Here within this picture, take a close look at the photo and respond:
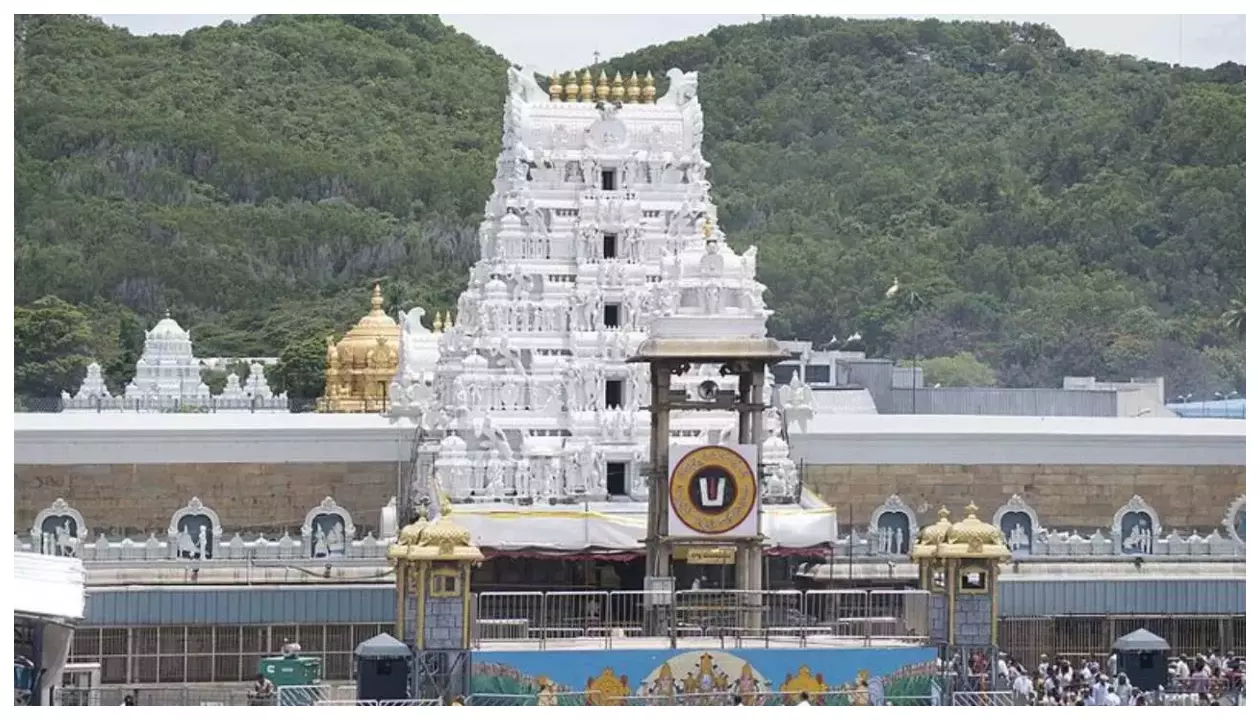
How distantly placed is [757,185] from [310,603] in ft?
225

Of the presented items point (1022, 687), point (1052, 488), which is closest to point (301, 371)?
point (1052, 488)

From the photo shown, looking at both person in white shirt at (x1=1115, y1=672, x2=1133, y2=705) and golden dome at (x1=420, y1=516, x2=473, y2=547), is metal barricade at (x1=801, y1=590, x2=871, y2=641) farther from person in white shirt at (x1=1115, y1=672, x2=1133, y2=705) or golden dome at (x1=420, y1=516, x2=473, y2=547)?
golden dome at (x1=420, y1=516, x2=473, y2=547)

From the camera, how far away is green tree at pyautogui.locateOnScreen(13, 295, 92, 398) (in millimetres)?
93188

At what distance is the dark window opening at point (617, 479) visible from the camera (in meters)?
49.2

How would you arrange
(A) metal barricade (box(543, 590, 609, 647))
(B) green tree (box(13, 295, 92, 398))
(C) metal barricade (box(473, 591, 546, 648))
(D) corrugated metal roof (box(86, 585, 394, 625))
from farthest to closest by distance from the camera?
(B) green tree (box(13, 295, 92, 398)), (D) corrugated metal roof (box(86, 585, 394, 625)), (A) metal barricade (box(543, 590, 609, 647)), (C) metal barricade (box(473, 591, 546, 648))

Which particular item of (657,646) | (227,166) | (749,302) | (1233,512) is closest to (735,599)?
(657,646)

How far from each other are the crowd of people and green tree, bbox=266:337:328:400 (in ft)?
162

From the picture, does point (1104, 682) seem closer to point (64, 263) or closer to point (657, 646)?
point (657, 646)

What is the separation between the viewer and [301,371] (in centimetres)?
9194

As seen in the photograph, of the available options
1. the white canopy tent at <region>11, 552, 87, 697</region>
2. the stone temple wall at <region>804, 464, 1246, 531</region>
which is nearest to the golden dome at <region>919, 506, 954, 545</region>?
the white canopy tent at <region>11, 552, 87, 697</region>

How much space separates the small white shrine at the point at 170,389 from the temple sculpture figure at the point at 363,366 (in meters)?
1.08

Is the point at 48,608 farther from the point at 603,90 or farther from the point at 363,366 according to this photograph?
the point at 363,366

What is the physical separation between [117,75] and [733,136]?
2012 centimetres

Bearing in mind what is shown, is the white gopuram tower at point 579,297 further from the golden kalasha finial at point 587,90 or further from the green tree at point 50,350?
the green tree at point 50,350
